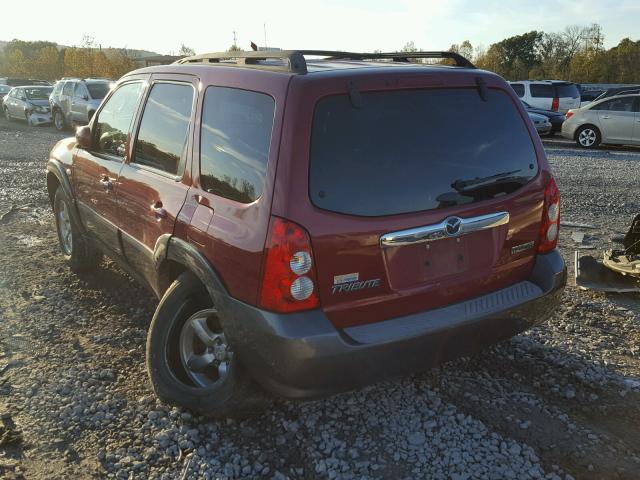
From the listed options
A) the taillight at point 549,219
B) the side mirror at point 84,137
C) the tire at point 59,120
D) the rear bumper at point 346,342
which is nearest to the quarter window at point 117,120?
the side mirror at point 84,137

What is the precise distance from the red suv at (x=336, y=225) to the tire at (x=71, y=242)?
198 cm

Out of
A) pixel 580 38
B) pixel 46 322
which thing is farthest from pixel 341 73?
pixel 580 38

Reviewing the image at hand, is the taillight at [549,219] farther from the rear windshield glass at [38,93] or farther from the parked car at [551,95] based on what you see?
the rear windshield glass at [38,93]

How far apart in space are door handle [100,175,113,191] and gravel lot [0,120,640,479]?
1.02m

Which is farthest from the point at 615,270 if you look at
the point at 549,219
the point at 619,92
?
the point at 619,92

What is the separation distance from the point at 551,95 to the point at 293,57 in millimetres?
19748

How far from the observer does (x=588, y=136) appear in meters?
15.9

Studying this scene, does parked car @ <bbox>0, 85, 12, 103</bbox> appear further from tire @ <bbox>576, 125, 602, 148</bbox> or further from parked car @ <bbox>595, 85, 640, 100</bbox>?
parked car @ <bbox>595, 85, 640, 100</bbox>

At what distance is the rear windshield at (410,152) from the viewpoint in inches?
102

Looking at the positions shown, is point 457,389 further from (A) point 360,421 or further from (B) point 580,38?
(B) point 580,38

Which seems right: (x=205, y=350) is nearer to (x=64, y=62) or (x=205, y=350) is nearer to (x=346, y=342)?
(x=346, y=342)

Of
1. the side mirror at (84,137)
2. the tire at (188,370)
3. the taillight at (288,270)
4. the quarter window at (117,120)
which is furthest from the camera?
the side mirror at (84,137)

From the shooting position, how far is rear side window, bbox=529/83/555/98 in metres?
20.4

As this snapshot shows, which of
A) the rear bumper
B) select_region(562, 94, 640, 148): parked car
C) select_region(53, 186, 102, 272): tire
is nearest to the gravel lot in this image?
the rear bumper
